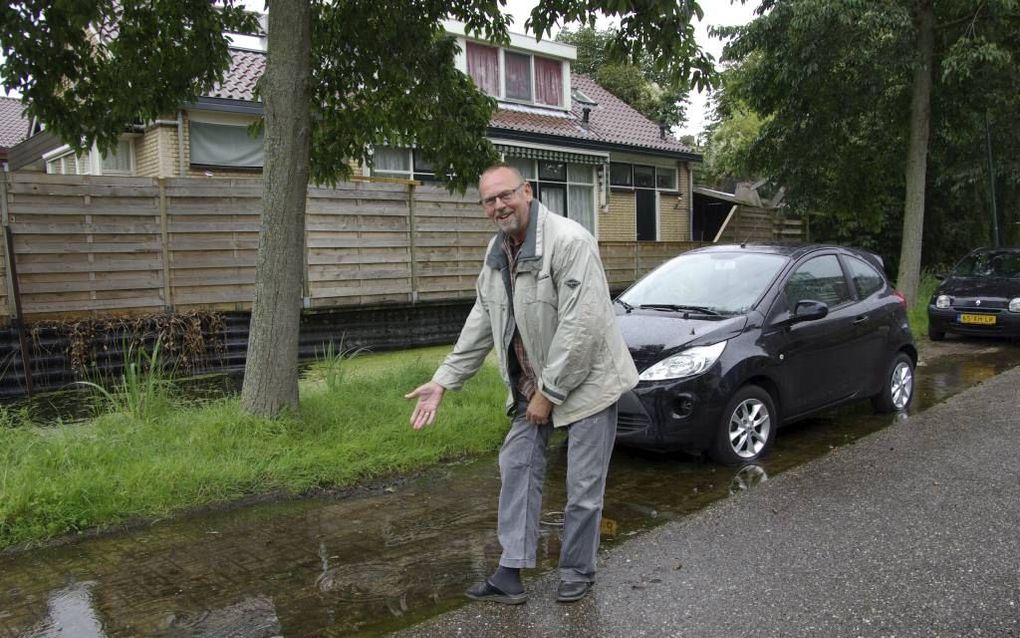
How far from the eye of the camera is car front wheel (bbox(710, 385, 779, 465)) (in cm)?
597

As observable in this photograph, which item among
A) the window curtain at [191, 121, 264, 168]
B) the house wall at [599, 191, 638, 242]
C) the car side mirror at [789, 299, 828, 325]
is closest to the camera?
the car side mirror at [789, 299, 828, 325]

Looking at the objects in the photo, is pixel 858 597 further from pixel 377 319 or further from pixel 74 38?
pixel 377 319

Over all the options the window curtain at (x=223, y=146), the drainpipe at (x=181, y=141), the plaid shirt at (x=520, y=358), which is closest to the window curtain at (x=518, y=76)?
the window curtain at (x=223, y=146)

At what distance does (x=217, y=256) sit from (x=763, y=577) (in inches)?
320

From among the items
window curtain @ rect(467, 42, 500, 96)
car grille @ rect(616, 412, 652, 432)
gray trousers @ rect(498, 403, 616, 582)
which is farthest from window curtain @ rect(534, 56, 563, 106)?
gray trousers @ rect(498, 403, 616, 582)

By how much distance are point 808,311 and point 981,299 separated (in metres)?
7.73

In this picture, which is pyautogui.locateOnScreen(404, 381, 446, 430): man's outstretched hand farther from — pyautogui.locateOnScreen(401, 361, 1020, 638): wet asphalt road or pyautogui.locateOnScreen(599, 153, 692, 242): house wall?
pyautogui.locateOnScreen(599, 153, 692, 242): house wall

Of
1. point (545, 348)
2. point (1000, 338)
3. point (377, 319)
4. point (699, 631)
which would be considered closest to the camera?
point (699, 631)

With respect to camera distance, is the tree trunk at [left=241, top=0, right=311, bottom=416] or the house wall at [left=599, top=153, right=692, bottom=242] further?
the house wall at [left=599, top=153, right=692, bottom=242]

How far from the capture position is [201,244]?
33.5 ft

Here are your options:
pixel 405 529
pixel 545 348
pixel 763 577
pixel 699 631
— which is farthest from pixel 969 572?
pixel 405 529

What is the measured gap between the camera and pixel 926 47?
14.7 m

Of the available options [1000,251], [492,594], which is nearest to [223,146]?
[492,594]

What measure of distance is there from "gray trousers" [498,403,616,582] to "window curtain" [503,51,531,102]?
56.5ft
